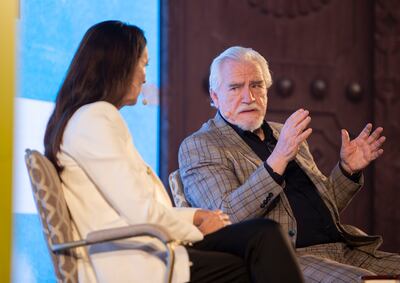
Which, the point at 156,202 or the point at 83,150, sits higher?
the point at 83,150

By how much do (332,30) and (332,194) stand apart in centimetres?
127

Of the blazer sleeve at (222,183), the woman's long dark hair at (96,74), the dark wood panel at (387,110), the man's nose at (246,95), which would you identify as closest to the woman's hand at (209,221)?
the blazer sleeve at (222,183)

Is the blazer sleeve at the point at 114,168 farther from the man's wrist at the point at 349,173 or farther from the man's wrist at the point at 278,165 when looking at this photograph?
the man's wrist at the point at 349,173

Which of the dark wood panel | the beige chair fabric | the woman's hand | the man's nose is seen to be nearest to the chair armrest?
the beige chair fabric

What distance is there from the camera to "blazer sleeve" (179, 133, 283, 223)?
2.71 metres

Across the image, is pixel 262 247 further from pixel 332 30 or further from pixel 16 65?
pixel 332 30

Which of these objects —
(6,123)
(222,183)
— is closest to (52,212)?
(6,123)

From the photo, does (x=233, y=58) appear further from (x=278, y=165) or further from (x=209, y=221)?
(x=209, y=221)

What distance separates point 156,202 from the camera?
2.20m

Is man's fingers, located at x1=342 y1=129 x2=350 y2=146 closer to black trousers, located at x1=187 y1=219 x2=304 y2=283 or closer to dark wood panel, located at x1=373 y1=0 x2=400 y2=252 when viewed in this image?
black trousers, located at x1=187 y1=219 x2=304 y2=283

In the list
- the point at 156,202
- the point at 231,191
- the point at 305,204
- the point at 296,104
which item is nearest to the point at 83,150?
the point at 156,202

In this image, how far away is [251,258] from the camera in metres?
2.21

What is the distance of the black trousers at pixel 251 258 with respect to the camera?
215 centimetres

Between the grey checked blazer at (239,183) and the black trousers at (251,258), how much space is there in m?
0.46
